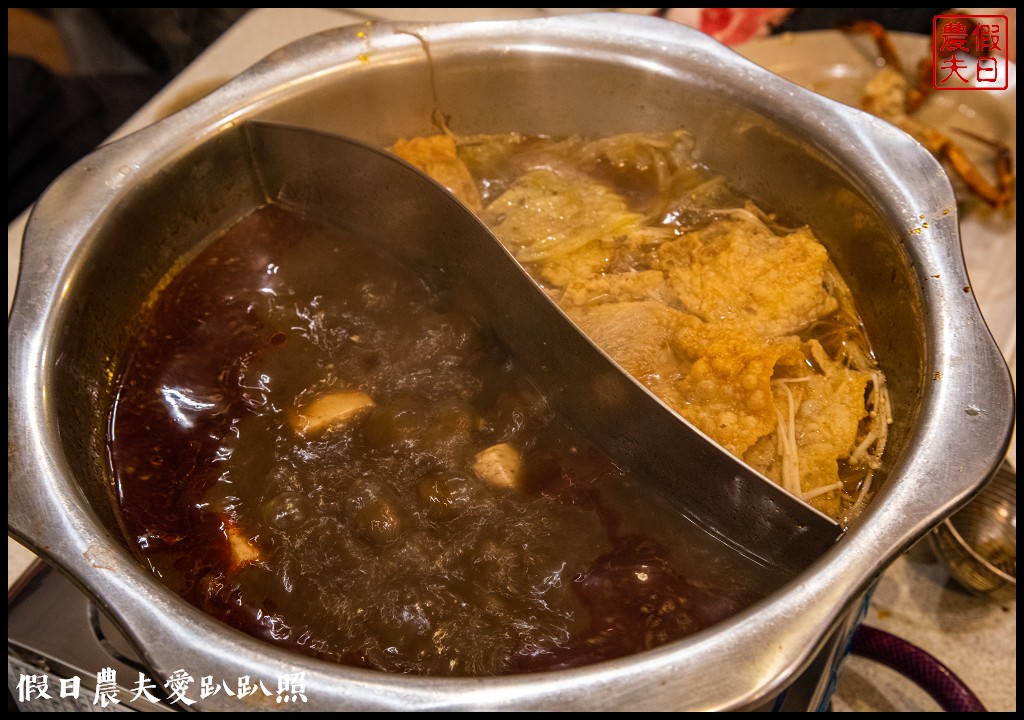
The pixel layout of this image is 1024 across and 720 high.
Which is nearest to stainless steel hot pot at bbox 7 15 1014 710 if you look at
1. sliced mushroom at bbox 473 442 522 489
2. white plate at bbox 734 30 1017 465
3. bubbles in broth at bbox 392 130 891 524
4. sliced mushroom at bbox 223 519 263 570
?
bubbles in broth at bbox 392 130 891 524

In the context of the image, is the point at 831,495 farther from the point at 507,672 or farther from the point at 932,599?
the point at 932,599

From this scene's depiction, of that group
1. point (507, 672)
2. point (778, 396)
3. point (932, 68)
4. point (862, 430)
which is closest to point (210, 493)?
point (507, 672)

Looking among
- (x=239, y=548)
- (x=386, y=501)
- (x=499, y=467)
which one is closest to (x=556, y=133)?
(x=499, y=467)

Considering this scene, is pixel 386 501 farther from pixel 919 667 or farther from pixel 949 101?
pixel 949 101

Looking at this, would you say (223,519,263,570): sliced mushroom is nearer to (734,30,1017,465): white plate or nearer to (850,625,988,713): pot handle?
(850,625,988,713): pot handle

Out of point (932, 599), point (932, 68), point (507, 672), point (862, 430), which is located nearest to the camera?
point (507, 672)

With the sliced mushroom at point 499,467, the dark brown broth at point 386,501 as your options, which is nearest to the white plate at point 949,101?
the dark brown broth at point 386,501
